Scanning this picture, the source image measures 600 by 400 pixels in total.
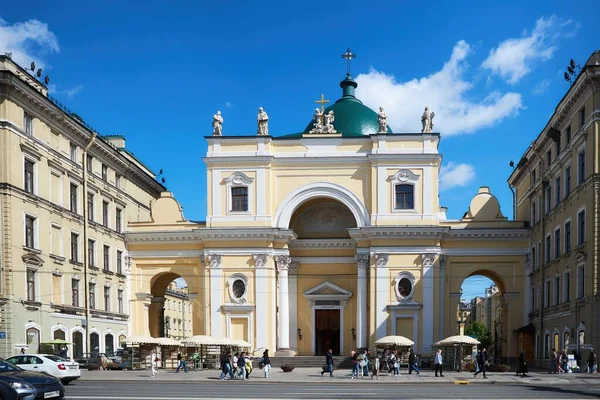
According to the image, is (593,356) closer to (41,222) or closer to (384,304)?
(384,304)

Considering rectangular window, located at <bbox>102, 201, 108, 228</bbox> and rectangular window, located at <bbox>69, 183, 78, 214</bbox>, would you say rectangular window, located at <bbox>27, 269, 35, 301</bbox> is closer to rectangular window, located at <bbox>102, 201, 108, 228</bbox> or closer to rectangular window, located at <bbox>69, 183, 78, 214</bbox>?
rectangular window, located at <bbox>69, 183, 78, 214</bbox>

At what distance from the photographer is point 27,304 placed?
39750 mm

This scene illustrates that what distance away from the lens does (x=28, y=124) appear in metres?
41.2

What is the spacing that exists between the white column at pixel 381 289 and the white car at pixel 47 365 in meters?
25.6

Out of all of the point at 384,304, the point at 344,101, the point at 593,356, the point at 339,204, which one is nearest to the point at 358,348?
the point at 384,304

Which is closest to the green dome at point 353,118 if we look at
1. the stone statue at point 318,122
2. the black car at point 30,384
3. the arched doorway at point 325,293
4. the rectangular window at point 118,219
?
the stone statue at point 318,122

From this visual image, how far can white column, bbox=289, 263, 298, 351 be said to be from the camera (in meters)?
55.9

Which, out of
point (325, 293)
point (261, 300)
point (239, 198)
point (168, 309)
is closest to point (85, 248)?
point (239, 198)

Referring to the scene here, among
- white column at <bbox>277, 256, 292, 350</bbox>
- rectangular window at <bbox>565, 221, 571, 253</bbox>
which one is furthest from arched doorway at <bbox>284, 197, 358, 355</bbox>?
rectangular window at <bbox>565, 221, 571, 253</bbox>

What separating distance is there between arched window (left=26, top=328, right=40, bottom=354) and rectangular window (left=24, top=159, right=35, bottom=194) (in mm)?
7647

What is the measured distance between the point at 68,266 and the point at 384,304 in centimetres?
2126

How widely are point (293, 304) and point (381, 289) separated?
7737 mm

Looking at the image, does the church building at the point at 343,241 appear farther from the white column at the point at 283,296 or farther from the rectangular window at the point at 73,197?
the rectangular window at the point at 73,197

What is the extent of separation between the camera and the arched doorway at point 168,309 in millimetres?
58562
